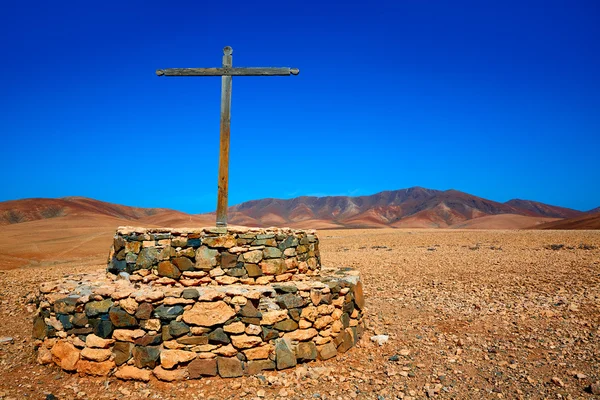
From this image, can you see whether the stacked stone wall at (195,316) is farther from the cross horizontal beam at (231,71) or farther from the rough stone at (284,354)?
the cross horizontal beam at (231,71)

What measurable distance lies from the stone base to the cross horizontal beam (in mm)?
4168

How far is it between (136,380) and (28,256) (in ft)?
66.8

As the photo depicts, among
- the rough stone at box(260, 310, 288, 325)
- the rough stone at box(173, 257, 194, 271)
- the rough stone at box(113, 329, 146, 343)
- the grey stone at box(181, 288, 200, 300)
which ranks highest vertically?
the rough stone at box(173, 257, 194, 271)

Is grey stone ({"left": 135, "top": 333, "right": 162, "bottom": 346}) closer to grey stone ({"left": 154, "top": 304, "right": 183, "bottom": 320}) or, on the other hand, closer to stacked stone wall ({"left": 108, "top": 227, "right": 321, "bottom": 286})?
grey stone ({"left": 154, "top": 304, "right": 183, "bottom": 320})

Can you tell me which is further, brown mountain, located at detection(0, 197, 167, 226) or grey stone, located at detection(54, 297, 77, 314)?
brown mountain, located at detection(0, 197, 167, 226)

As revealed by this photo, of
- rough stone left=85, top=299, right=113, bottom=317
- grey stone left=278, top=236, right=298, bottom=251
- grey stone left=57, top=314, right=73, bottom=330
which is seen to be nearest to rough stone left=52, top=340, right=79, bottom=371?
grey stone left=57, top=314, right=73, bottom=330

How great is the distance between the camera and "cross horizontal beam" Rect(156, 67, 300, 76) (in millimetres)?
7633

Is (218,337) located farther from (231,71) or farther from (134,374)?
(231,71)

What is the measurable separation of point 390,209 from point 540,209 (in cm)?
6668

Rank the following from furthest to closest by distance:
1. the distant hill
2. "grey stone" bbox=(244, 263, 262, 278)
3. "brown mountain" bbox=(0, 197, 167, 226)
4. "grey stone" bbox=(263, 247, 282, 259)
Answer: the distant hill, "brown mountain" bbox=(0, 197, 167, 226), "grey stone" bbox=(263, 247, 282, 259), "grey stone" bbox=(244, 263, 262, 278)

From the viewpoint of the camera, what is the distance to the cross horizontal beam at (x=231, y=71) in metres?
7.63

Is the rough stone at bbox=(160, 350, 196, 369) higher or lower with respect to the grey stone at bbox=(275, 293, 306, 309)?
lower

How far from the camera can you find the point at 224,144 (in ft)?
24.9

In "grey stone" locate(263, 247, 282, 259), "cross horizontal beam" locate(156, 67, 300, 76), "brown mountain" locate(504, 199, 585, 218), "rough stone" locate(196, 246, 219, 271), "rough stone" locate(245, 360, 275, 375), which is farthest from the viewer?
"brown mountain" locate(504, 199, 585, 218)
